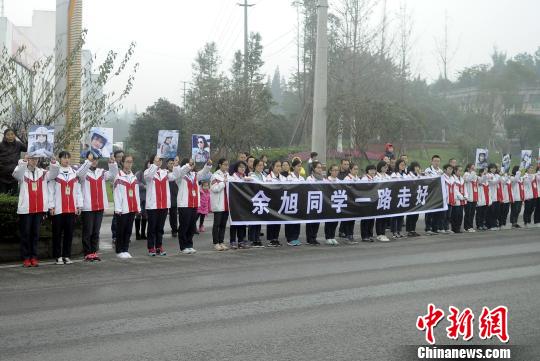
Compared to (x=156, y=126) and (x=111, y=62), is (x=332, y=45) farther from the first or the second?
(x=111, y=62)

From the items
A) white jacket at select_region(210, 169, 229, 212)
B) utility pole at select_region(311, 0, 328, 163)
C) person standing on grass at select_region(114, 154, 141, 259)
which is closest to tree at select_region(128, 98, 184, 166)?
utility pole at select_region(311, 0, 328, 163)

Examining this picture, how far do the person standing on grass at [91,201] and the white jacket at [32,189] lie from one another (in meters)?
0.67

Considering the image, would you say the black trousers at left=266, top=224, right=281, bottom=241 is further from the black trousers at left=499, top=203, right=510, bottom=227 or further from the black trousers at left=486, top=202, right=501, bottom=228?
the black trousers at left=499, top=203, right=510, bottom=227

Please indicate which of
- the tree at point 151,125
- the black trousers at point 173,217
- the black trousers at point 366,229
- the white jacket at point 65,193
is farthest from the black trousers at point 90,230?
the tree at point 151,125

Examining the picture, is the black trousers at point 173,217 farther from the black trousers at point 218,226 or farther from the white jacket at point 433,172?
the white jacket at point 433,172

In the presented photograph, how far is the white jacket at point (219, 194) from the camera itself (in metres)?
13.2

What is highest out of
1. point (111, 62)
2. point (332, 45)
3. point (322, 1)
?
point (332, 45)

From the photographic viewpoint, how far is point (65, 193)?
11.3m

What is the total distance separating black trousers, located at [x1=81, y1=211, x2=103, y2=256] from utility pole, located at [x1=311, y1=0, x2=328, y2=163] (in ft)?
36.3

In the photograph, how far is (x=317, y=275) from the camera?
34.1 ft

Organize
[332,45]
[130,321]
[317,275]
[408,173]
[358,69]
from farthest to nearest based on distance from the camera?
1. [332,45]
2. [358,69]
3. [408,173]
4. [317,275]
5. [130,321]

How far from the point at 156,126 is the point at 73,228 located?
2638 cm

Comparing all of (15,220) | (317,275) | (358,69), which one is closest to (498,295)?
(317,275)

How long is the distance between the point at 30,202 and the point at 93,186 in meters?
1.22
